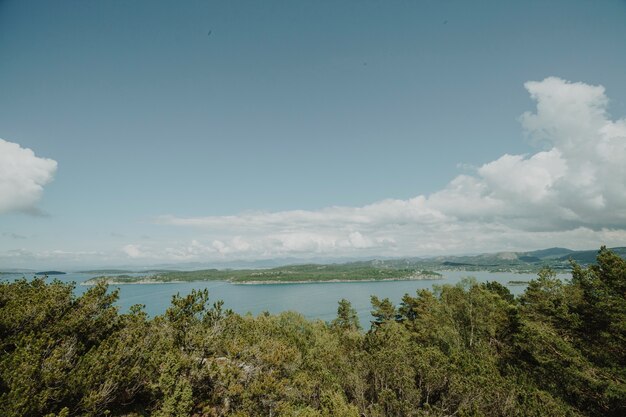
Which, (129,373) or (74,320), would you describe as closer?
(129,373)

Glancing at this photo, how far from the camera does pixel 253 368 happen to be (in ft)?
54.8

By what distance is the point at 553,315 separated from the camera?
84.5ft

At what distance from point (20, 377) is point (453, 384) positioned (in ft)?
64.0

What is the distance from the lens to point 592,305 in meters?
21.9

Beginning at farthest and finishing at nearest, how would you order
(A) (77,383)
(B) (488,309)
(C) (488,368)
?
(B) (488,309), (C) (488,368), (A) (77,383)

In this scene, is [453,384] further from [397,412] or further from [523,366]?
[523,366]

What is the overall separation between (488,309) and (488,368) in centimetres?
2169

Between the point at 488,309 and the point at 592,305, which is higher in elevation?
the point at 592,305

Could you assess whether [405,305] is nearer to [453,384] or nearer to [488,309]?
[488,309]

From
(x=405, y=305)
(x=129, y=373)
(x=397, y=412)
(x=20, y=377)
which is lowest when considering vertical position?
(x=405, y=305)

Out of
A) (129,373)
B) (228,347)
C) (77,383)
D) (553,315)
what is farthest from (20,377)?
(553,315)

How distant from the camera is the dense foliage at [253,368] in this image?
1279 cm

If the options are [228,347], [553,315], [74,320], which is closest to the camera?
[74,320]

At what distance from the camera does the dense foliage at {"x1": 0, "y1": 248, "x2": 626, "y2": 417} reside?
1279 cm
